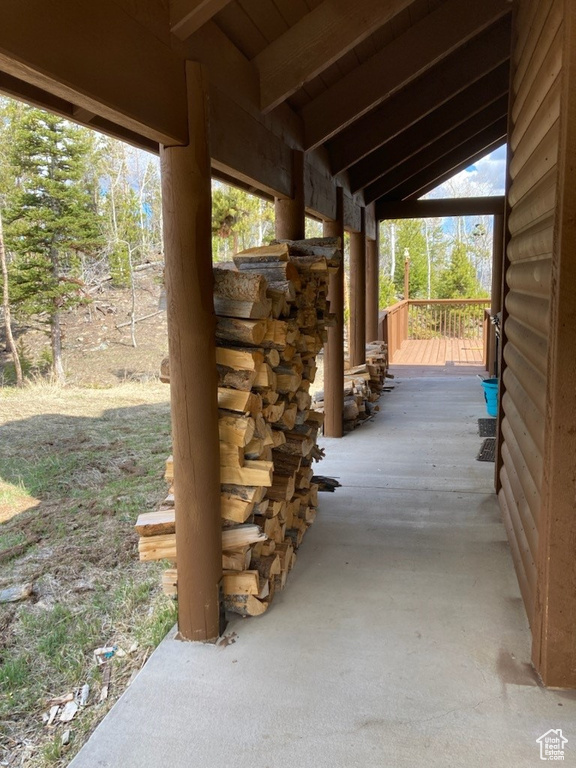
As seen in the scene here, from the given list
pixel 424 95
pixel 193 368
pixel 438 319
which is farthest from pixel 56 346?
pixel 193 368

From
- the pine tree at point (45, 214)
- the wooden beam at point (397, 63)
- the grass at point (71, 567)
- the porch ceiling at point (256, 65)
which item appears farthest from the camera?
the pine tree at point (45, 214)

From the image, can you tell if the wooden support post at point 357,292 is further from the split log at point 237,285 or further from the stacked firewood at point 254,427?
the split log at point 237,285

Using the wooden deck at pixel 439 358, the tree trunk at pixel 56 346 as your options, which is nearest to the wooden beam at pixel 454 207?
the wooden deck at pixel 439 358

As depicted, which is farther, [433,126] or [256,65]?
[433,126]

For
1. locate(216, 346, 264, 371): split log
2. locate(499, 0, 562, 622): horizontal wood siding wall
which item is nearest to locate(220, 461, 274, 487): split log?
locate(216, 346, 264, 371): split log

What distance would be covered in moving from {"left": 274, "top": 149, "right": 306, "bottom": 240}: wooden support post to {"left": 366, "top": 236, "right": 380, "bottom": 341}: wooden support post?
5460 mm

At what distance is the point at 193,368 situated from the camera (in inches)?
97.2

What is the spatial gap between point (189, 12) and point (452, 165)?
762 cm

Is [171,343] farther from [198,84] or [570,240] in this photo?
[570,240]

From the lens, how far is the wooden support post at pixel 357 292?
785 cm

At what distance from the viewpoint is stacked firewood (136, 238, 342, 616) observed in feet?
8.96

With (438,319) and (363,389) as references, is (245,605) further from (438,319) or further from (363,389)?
(438,319)

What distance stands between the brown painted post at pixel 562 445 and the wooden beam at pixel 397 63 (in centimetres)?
222

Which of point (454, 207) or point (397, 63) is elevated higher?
point (397, 63)
